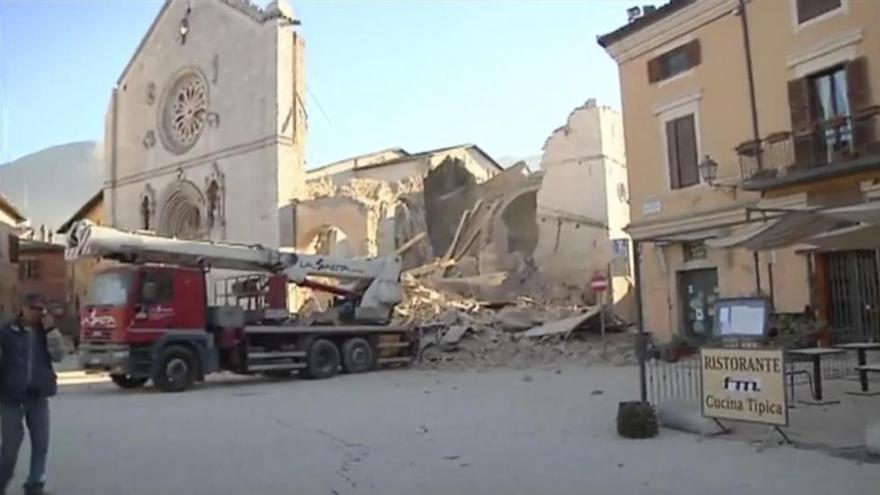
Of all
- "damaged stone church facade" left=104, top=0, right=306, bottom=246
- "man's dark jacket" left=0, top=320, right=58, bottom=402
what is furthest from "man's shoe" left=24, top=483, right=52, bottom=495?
"damaged stone church facade" left=104, top=0, right=306, bottom=246

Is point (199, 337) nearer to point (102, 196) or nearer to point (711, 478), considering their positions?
point (711, 478)

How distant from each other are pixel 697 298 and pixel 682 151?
12.2 feet

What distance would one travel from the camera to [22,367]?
6539 mm

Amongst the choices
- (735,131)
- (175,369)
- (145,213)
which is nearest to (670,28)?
(735,131)

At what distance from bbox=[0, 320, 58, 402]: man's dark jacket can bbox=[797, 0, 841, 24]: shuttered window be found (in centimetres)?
1625

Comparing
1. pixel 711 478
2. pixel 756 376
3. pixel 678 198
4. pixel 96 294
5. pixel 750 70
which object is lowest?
pixel 711 478

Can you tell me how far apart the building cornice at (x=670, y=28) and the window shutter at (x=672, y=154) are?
7.33 feet

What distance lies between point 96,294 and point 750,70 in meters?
15.1

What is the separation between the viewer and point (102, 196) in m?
48.7

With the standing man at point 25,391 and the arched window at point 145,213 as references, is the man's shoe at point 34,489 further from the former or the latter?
the arched window at point 145,213

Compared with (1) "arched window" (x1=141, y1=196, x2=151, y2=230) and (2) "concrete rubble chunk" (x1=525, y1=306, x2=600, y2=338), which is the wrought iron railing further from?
(1) "arched window" (x1=141, y1=196, x2=151, y2=230)

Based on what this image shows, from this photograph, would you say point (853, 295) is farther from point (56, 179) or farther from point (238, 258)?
point (56, 179)

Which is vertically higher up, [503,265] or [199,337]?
[503,265]

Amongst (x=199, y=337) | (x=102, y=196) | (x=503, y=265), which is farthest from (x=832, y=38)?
(x=102, y=196)
